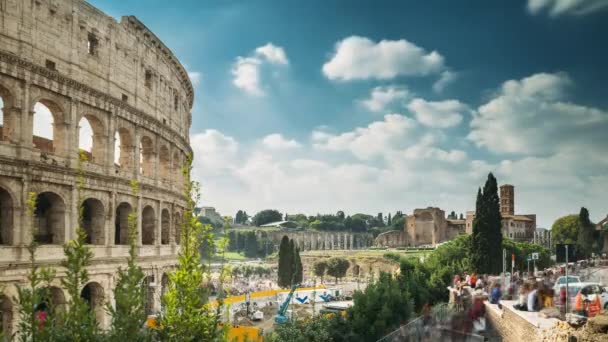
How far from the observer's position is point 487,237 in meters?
35.7

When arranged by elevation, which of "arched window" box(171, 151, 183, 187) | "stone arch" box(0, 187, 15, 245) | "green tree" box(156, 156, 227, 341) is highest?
"arched window" box(171, 151, 183, 187)

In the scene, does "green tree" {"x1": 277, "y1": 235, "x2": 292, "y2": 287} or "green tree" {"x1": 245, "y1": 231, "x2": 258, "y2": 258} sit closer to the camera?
"green tree" {"x1": 277, "y1": 235, "x2": 292, "y2": 287}

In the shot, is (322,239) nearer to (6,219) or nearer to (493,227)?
(493,227)

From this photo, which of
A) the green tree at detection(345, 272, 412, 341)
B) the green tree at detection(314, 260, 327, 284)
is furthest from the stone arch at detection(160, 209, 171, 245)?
the green tree at detection(314, 260, 327, 284)

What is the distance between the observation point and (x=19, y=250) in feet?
52.9

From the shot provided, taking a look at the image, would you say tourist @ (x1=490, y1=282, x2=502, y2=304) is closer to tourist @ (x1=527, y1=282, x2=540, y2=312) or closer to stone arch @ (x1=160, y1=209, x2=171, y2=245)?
tourist @ (x1=527, y1=282, x2=540, y2=312)

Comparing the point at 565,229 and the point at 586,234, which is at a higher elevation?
the point at 586,234

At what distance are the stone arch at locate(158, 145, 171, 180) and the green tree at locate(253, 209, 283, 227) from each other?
145174 millimetres

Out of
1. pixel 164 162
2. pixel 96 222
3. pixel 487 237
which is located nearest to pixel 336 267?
pixel 487 237

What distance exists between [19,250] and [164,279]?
9286 mm

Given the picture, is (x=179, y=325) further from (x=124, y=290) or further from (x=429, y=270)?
(x=429, y=270)

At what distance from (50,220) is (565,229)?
88.7 meters

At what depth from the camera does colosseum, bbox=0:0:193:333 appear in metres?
16.3

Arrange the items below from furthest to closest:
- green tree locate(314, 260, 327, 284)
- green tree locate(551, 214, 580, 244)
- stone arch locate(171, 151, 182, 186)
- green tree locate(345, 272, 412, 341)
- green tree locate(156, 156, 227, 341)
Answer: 1. green tree locate(551, 214, 580, 244)
2. green tree locate(314, 260, 327, 284)
3. stone arch locate(171, 151, 182, 186)
4. green tree locate(345, 272, 412, 341)
5. green tree locate(156, 156, 227, 341)
